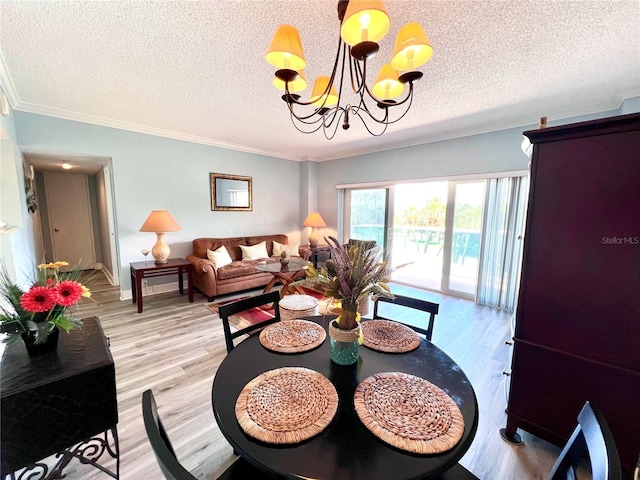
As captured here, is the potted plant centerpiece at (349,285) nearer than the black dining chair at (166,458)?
No

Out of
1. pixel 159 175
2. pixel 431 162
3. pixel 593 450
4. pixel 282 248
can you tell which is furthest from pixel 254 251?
pixel 593 450

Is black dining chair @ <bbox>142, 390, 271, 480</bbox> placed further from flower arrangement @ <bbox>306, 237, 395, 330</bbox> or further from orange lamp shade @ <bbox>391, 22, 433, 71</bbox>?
orange lamp shade @ <bbox>391, 22, 433, 71</bbox>

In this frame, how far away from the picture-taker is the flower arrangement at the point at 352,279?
41.8 inches

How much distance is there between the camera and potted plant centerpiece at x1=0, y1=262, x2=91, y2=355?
1.13m

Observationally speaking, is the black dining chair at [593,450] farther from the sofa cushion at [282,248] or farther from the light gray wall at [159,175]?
the light gray wall at [159,175]

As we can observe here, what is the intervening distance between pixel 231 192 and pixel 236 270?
1.66m

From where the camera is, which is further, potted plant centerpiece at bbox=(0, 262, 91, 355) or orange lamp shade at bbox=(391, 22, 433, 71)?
orange lamp shade at bbox=(391, 22, 433, 71)

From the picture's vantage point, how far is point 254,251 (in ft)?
15.4

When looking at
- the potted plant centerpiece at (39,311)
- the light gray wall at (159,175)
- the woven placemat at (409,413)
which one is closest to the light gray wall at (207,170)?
the light gray wall at (159,175)

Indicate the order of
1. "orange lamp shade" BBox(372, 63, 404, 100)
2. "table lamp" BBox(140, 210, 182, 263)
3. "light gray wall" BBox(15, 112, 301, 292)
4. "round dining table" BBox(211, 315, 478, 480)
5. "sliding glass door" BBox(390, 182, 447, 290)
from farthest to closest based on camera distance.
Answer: "sliding glass door" BBox(390, 182, 447, 290) < "table lamp" BBox(140, 210, 182, 263) < "light gray wall" BBox(15, 112, 301, 292) < "orange lamp shade" BBox(372, 63, 404, 100) < "round dining table" BBox(211, 315, 478, 480)

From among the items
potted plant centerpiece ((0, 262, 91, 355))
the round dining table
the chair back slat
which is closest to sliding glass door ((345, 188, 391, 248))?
the round dining table

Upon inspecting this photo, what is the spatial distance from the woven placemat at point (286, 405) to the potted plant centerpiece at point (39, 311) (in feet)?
2.96

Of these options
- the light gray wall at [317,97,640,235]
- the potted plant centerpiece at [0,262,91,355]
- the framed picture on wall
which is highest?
the light gray wall at [317,97,640,235]

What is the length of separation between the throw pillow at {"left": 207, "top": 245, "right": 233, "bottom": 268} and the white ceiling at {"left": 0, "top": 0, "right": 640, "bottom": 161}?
1965 mm
